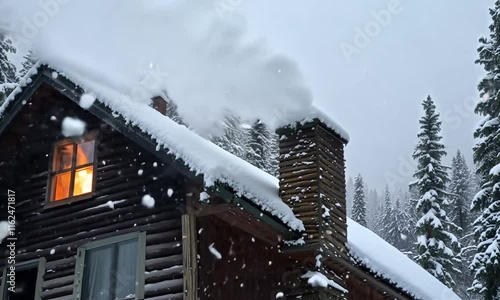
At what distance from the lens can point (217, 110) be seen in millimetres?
14703

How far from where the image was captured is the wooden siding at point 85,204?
1056 centimetres

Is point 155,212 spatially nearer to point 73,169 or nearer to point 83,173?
point 83,173

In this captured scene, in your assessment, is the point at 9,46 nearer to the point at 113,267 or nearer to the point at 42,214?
the point at 42,214

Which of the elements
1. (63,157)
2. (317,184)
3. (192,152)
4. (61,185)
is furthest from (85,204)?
(317,184)

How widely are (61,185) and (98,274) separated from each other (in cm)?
246

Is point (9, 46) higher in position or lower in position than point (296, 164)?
higher

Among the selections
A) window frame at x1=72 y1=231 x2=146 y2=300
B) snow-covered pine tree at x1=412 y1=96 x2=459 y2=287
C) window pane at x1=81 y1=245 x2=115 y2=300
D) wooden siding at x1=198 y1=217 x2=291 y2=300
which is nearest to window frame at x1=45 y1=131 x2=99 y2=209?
window frame at x1=72 y1=231 x2=146 y2=300

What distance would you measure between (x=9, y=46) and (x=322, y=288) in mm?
19039

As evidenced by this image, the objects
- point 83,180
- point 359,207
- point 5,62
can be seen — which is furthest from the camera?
point 359,207

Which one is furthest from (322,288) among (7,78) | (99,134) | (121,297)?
(7,78)

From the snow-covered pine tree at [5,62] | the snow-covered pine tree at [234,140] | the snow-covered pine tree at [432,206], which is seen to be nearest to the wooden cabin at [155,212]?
the snow-covered pine tree at [5,62]

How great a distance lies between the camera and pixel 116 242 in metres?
11.1

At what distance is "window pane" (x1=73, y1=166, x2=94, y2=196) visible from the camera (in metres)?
12.2

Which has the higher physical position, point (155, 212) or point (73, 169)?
point (73, 169)
